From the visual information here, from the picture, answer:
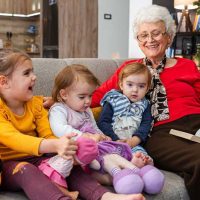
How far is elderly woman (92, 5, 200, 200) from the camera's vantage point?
172cm

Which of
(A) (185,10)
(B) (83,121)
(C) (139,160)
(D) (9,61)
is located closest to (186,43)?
(A) (185,10)

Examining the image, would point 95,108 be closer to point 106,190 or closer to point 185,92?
point 185,92

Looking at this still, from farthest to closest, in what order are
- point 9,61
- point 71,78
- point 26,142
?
point 71,78
point 9,61
point 26,142

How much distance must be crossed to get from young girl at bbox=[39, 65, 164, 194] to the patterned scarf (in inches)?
15.1

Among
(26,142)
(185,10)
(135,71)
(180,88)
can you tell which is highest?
(185,10)

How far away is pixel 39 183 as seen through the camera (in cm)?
117

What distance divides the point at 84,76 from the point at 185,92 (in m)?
0.66

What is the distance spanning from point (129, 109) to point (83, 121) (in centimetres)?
29

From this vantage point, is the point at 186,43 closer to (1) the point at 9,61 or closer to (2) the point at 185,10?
(2) the point at 185,10

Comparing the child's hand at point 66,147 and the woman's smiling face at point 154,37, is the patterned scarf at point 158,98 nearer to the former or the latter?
the woman's smiling face at point 154,37

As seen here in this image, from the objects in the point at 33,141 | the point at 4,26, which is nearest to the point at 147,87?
the point at 33,141

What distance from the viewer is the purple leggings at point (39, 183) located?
1148 mm

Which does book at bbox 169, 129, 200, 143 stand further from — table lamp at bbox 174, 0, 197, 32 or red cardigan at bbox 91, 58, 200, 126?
table lamp at bbox 174, 0, 197, 32

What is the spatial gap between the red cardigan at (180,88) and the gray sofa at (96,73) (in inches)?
5.5
